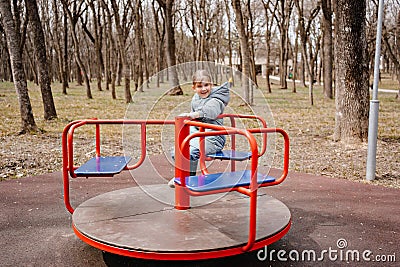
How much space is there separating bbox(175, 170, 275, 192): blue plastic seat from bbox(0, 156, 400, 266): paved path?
0.64m

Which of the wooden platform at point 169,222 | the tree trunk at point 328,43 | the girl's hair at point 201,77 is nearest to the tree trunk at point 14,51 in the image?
the wooden platform at point 169,222

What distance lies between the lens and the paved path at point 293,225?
3.52 metres

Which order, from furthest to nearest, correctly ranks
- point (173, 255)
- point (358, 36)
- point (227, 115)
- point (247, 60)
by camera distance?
point (247, 60), point (358, 36), point (227, 115), point (173, 255)

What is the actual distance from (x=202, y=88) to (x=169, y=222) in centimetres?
141

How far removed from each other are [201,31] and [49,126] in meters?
17.5

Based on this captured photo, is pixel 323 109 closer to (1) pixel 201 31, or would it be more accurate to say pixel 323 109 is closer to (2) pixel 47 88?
(2) pixel 47 88

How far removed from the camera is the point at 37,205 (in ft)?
16.3

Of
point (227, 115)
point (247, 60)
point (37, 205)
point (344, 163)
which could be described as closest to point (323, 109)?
point (247, 60)

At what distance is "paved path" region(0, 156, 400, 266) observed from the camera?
3520 mm

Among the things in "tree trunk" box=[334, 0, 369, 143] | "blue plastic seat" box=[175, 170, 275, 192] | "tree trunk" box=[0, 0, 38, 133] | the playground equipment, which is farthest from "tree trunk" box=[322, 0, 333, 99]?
"blue plastic seat" box=[175, 170, 275, 192]

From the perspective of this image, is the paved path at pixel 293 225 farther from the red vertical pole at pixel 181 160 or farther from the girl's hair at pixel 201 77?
the girl's hair at pixel 201 77

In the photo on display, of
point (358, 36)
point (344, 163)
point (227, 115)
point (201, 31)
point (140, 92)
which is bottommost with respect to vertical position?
point (344, 163)

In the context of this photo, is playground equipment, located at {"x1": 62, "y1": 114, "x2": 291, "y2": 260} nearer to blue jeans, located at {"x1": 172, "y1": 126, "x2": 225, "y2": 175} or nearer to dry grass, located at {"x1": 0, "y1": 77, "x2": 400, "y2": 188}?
blue jeans, located at {"x1": 172, "y1": 126, "x2": 225, "y2": 175}

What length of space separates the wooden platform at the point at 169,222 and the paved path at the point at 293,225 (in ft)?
0.90
